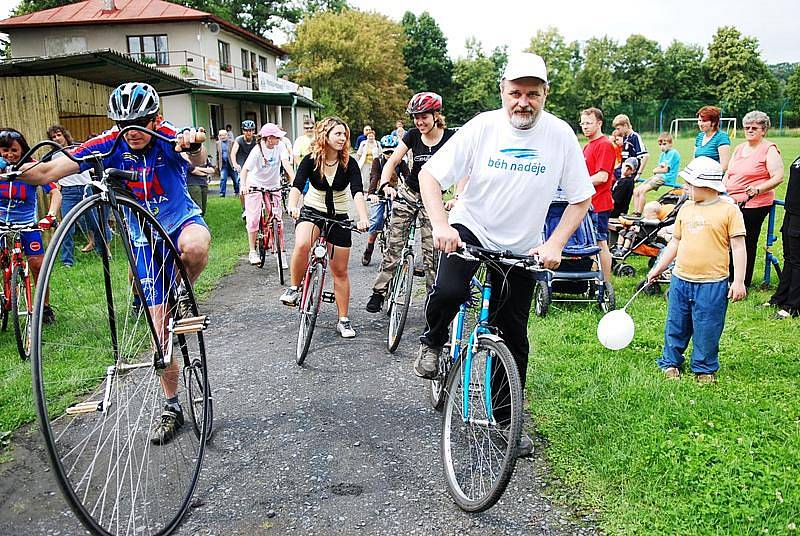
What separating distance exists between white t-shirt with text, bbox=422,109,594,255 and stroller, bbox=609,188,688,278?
5080mm

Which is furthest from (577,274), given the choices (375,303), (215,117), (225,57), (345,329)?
(225,57)

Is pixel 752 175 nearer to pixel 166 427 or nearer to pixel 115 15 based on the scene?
pixel 166 427

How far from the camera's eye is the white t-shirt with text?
3633 millimetres

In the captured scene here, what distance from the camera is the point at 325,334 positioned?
6.99 m

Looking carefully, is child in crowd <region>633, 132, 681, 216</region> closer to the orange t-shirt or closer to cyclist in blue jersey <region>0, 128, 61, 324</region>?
the orange t-shirt

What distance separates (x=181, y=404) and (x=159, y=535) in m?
1.85

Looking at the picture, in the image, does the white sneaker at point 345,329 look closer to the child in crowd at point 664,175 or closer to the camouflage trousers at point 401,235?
the camouflage trousers at point 401,235

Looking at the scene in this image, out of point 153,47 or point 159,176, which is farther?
point 153,47

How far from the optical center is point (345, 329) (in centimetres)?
686

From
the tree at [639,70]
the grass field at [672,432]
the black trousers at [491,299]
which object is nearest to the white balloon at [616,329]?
the grass field at [672,432]

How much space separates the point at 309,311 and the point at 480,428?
280cm

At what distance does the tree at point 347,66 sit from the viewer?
60.1 metres

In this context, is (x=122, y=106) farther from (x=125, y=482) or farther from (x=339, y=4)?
(x=339, y=4)

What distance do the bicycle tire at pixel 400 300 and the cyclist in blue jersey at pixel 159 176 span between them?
236cm
